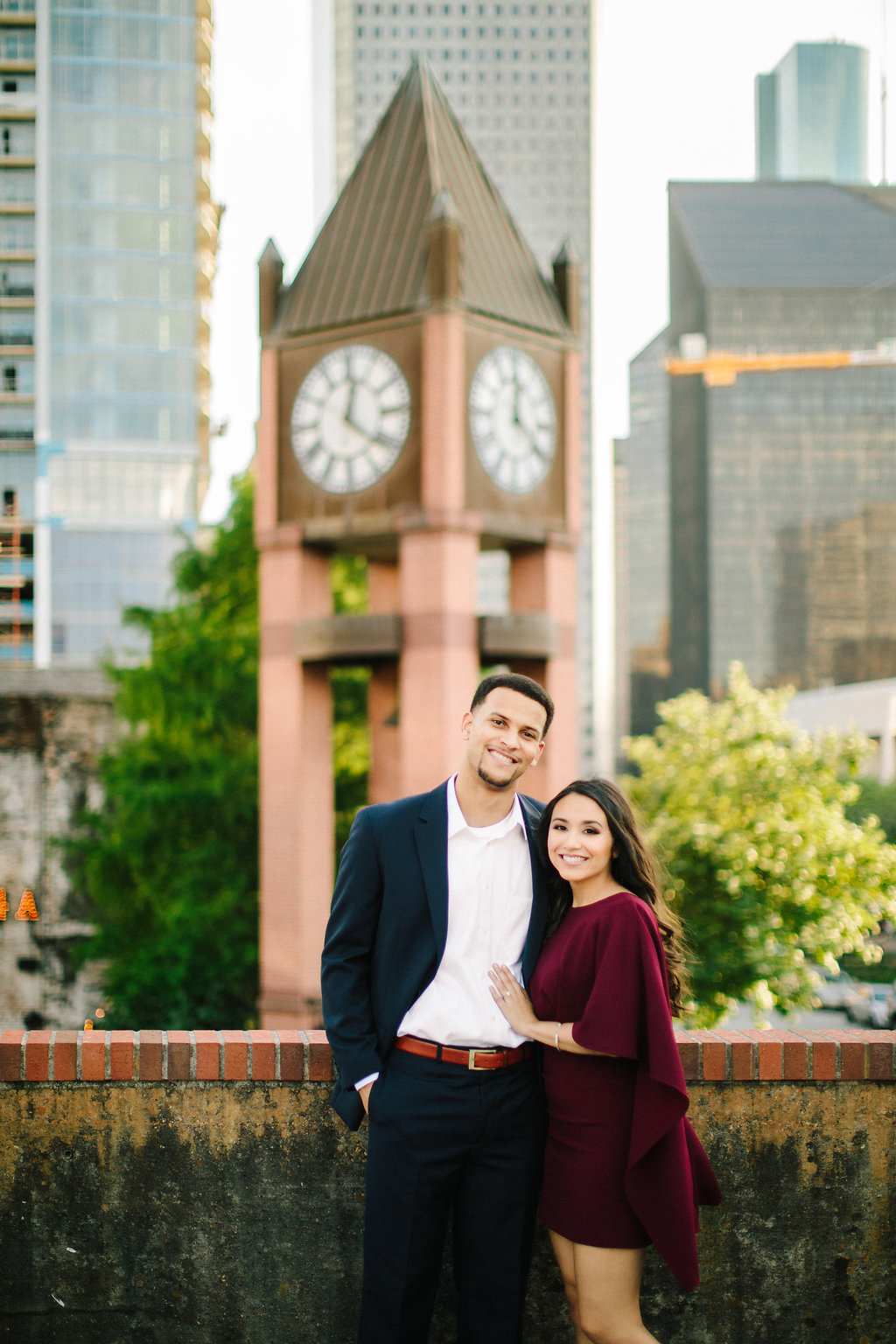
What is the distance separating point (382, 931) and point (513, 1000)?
0.36 metres

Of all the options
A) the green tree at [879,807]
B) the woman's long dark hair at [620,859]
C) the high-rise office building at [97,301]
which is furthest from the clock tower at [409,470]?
the high-rise office building at [97,301]

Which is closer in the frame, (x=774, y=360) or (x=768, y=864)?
(x=768, y=864)

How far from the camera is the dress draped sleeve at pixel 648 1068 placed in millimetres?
2746

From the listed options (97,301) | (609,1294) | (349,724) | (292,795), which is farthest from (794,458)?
(609,1294)

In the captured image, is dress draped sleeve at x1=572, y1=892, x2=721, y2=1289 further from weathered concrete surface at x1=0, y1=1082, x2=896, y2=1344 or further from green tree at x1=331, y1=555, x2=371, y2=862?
green tree at x1=331, y1=555, x2=371, y2=862

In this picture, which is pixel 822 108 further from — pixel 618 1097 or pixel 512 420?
pixel 618 1097

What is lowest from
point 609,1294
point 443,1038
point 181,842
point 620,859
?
point 181,842

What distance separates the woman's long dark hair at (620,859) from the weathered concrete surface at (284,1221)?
86 cm

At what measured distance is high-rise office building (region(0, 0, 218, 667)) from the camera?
163 ft

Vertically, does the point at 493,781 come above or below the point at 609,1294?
above

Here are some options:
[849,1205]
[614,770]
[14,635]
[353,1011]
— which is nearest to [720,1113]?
[849,1205]

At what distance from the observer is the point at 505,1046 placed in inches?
115

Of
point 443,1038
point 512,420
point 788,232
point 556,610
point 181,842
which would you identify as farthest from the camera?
point 788,232

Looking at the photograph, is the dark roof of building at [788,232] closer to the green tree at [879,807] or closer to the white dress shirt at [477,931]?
the green tree at [879,807]
